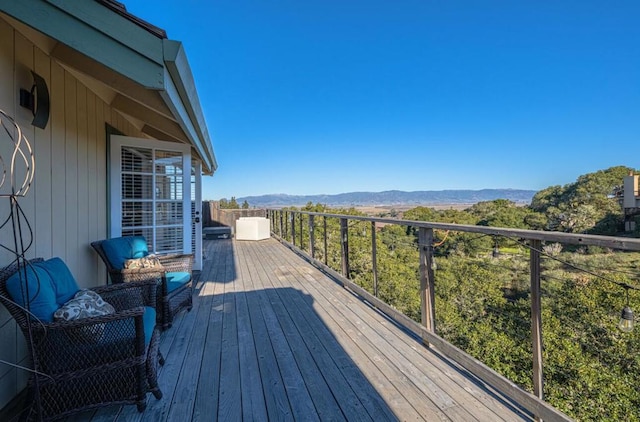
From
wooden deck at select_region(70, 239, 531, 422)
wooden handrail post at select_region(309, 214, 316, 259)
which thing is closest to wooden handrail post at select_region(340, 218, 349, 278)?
wooden deck at select_region(70, 239, 531, 422)

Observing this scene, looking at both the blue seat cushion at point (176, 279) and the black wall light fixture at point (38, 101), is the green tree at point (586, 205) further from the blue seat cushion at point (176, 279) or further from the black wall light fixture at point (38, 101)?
the black wall light fixture at point (38, 101)

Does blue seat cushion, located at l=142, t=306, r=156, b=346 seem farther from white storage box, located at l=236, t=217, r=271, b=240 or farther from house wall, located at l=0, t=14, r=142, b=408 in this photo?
white storage box, located at l=236, t=217, r=271, b=240

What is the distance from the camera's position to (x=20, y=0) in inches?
53.5

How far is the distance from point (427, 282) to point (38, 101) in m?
2.80

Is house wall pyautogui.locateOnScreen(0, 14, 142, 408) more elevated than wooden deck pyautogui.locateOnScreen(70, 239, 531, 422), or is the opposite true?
house wall pyautogui.locateOnScreen(0, 14, 142, 408)

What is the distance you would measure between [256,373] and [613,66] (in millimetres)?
26858

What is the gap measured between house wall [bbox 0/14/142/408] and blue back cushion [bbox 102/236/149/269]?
0.18 meters

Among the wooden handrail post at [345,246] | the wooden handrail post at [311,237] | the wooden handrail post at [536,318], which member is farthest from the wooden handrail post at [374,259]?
the wooden handrail post at [311,237]

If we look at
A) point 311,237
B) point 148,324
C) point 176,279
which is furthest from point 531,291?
point 311,237

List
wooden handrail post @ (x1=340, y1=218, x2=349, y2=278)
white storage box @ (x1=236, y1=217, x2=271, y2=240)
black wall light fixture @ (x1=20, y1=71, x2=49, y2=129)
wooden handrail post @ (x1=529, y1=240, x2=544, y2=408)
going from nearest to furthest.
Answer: wooden handrail post @ (x1=529, y1=240, x2=544, y2=408) → black wall light fixture @ (x1=20, y1=71, x2=49, y2=129) → wooden handrail post @ (x1=340, y1=218, x2=349, y2=278) → white storage box @ (x1=236, y1=217, x2=271, y2=240)

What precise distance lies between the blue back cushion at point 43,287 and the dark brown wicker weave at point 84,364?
0.04 metres

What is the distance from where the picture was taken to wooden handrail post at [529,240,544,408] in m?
1.45

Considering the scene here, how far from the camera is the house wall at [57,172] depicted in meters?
1.61

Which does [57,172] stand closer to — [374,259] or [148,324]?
[148,324]
